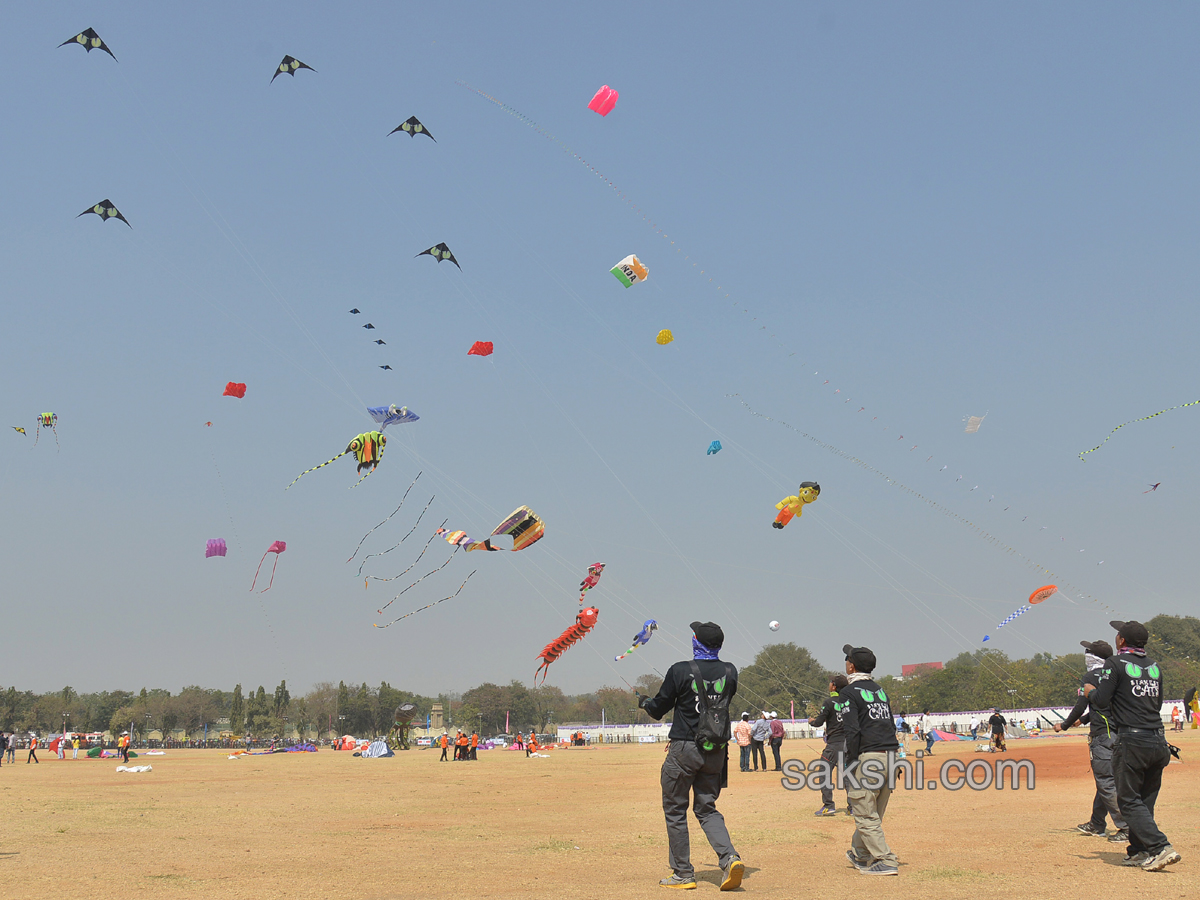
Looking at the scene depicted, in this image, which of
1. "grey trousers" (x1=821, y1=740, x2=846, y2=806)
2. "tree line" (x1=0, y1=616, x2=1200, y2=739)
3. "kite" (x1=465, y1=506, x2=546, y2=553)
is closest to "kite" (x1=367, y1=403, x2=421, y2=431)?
"kite" (x1=465, y1=506, x2=546, y2=553)

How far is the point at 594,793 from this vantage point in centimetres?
1955

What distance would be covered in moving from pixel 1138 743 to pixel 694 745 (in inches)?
157

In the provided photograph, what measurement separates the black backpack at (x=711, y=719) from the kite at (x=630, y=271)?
23.3 meters

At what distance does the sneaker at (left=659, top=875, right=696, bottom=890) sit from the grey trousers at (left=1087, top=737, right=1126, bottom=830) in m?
5.50

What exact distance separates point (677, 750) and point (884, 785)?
91.6 inches

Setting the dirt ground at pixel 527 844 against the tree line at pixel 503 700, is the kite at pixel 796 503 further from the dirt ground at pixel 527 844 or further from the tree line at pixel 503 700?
the tree line at pixel 503 700

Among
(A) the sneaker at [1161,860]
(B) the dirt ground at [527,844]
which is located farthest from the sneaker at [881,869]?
(A) the sneaker at [1161,860]

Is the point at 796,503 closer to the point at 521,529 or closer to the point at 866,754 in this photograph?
the point at 521,529

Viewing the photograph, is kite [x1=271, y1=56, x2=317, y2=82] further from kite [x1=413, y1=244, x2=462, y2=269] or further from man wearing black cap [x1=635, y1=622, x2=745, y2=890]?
man wearing black cap [x1=635, y1=622, x2=745, y2=890]

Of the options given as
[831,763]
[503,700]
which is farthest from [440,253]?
[503,700]

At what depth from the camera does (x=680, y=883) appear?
721 cm

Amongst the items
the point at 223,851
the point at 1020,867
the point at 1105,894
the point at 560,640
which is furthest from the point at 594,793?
the point at 560,640

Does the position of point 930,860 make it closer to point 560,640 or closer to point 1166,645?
point 560,640

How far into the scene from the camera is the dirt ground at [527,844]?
23.6 feet
